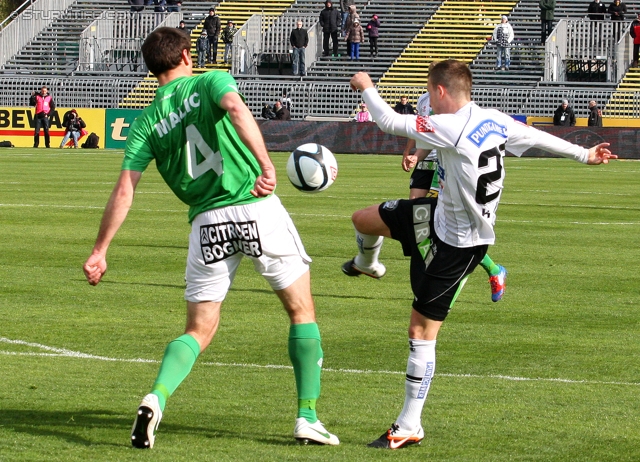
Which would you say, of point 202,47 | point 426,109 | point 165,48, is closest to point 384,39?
point 202,47

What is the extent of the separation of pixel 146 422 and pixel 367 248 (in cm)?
387

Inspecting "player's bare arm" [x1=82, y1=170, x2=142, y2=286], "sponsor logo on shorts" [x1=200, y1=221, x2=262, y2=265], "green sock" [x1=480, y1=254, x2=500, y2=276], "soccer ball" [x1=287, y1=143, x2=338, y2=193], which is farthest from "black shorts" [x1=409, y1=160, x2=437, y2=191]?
"player's bare arm" [x1=82, y1=170, x2=142, y2=286]

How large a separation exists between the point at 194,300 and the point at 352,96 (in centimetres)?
3864

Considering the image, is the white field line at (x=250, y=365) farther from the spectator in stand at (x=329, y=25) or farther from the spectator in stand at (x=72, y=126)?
the spectator in stand at (x=329, y=25)

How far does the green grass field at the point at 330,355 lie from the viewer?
228 inches

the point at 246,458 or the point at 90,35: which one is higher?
the point at 90,35

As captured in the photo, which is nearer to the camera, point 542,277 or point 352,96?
point 542,277

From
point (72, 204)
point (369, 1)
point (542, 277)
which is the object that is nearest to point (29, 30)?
point (369, 1)

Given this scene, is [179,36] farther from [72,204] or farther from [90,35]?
[90,35]

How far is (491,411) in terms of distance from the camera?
6.43 m

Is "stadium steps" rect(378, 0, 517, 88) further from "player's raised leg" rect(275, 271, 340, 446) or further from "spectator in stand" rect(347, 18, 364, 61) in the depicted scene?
"player's raised leg" rect(275, 271, 340, 446)

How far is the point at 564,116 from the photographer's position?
125 ft

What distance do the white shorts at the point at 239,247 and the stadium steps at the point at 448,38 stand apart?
→ 132 ft

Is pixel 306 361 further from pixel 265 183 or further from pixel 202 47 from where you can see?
pixel 202 47
